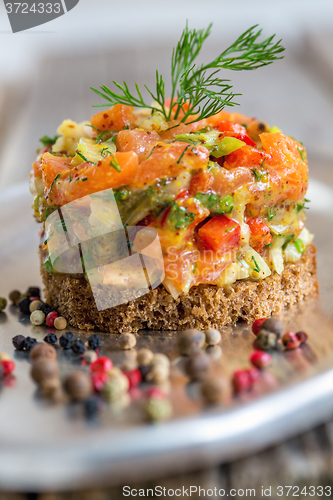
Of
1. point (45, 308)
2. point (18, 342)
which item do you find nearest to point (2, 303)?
point (45, 308)

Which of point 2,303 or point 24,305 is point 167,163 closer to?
point 24,305

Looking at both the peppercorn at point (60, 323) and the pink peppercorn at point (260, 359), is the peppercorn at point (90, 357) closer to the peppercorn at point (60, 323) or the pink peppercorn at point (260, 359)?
the peppercorn at point (60, 323)

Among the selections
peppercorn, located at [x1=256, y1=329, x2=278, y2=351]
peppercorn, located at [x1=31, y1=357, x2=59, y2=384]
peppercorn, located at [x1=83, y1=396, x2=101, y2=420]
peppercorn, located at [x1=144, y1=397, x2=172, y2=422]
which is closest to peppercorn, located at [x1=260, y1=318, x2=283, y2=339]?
peppercorn, located at [x1=256, y1=329, x2=278, y2=351]

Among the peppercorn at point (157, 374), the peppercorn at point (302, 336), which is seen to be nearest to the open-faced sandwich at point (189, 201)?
the peppercorn at point (302, 336)

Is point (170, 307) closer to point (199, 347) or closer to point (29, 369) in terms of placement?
point (199, 347)

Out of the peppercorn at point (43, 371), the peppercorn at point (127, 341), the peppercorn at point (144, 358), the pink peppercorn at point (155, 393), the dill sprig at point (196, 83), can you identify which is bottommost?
the peppercorn at point (127, 341)

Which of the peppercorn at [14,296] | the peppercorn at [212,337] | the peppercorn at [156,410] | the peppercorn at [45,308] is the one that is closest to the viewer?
the peppercorn at [156,410]

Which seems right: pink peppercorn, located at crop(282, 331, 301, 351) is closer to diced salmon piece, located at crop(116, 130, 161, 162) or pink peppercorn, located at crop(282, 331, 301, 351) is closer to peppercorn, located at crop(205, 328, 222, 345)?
peppercorn, located at crop(205, 328, 222, 345)

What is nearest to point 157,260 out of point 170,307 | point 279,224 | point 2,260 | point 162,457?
point 170,307
